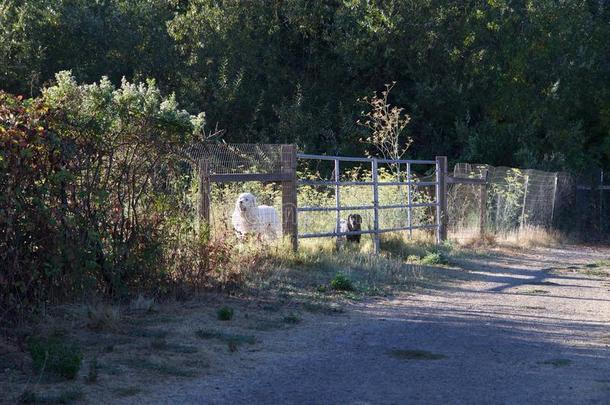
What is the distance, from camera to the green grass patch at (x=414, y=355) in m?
7.78

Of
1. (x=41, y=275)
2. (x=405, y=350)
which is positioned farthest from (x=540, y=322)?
(x=41, y=275)

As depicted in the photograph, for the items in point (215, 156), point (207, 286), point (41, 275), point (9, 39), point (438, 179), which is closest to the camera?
point (41, 275)

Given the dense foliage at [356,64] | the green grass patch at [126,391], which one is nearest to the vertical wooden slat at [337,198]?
the green grass patch at [126,391]

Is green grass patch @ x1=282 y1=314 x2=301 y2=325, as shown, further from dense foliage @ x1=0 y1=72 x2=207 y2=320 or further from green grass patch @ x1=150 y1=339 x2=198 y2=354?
green grass patch @ x1=150 y1=339 x2=198 y2=354

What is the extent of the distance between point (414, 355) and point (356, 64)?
2099 cm

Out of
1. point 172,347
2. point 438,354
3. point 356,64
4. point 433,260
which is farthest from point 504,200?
point 172,347

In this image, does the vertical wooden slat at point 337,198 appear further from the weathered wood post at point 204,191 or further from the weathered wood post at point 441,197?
the weathered wood post at point 441,197

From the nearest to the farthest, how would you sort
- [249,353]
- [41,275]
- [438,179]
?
[249,353] < [41,275] < [438,179]

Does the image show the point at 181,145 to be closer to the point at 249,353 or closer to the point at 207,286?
the point at 207,286

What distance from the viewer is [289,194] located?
13.9 m

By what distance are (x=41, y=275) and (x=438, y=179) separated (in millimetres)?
11911

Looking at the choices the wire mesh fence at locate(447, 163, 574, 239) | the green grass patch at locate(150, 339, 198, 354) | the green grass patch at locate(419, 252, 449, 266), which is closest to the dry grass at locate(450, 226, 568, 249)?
the wire mesh fence at locate(447, 163, 574, 239)

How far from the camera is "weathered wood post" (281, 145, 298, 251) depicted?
13750mm

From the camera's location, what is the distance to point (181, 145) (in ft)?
34.0
